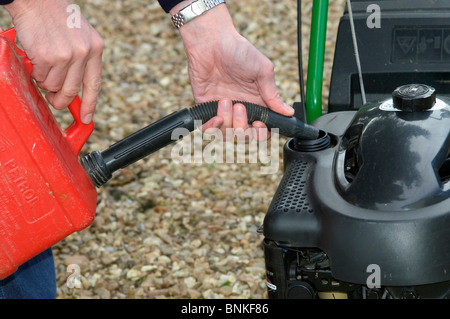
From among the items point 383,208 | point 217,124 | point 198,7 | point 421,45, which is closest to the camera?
point 383,208

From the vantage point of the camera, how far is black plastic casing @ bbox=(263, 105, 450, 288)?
1139 mm

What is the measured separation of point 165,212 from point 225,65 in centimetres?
128

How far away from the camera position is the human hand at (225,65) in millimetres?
1494

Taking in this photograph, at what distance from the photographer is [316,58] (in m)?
1.63

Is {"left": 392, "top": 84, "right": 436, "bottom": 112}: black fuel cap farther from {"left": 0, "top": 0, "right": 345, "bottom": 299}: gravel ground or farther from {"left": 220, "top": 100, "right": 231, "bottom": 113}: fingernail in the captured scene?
{"left": 0, "top": 0, "right": 345, "bottom": 299}: gravel ground

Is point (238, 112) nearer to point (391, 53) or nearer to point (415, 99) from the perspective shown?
point (415, 99)

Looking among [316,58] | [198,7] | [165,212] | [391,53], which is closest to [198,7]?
[198,7]

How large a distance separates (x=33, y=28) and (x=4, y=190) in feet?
0.94

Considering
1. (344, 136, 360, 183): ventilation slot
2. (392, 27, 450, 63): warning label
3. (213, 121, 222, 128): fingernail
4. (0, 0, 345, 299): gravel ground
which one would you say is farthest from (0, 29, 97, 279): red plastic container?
(0, 0, 345, 299): gravel ground

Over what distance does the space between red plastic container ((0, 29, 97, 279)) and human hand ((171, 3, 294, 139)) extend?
0.97 ft

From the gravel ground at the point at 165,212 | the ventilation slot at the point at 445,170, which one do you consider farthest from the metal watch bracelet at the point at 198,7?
the gravel ground at the point at 165,212

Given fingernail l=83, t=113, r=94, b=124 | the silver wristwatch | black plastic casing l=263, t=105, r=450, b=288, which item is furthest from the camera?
the silver wristwatch

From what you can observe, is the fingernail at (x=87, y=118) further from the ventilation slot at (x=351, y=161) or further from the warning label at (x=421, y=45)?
the warning label at (x=421, y=45)

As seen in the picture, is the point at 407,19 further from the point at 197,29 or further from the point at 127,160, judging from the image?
the point at 127,160
